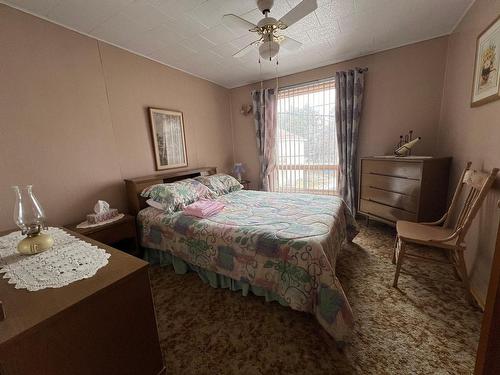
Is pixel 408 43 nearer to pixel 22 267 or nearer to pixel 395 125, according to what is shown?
pixel 395 125

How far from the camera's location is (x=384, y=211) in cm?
267

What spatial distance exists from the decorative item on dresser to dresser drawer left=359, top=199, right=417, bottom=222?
2686 mm

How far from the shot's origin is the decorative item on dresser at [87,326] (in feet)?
2.07

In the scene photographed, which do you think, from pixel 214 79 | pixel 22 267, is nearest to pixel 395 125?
pixel 214 79

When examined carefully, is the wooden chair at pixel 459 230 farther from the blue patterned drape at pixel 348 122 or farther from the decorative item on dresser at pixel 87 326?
the decorative item on dresser at pixel 87 326

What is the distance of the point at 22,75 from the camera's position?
1712mm

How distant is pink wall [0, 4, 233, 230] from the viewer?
168cm

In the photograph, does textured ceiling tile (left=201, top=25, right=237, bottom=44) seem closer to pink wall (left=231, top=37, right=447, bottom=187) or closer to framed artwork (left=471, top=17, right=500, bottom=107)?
pink wall (left=231, top=37, right=447, bottom=187)

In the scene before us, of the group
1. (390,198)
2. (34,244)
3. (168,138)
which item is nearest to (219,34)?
(168,138)

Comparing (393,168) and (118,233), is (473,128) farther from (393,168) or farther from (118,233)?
(118,233)

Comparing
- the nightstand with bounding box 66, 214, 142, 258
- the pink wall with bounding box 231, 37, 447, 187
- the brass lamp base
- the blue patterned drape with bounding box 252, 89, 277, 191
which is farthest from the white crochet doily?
the pink wall with bounding box 231, 37, 447, 187

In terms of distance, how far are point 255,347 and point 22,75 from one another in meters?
2.75

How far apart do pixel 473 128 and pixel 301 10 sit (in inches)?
72.3

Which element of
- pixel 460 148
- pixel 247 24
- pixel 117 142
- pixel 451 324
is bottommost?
pixel 451 324
